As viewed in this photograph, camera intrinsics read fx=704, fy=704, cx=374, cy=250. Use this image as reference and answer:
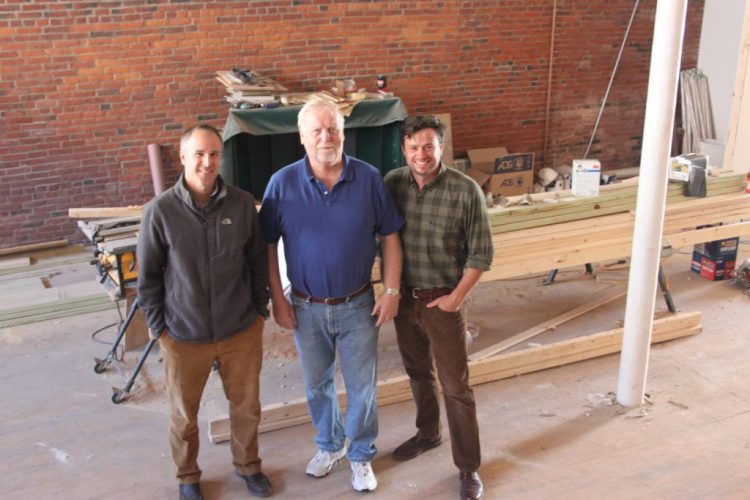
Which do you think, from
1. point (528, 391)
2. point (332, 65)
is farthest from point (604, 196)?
point (332, 65)

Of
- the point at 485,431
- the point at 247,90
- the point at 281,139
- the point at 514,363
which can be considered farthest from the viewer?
the point at 281,139

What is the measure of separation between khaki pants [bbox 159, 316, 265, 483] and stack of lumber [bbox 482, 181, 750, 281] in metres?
1.65

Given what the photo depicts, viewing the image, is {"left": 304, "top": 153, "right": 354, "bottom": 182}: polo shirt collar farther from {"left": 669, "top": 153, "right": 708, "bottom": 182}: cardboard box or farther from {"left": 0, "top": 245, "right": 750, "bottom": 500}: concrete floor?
{"left": 669, "top": 153, "right": 708, "bottom": 182}: cardboard box

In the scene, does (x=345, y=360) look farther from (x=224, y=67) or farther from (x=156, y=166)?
(x=224, y=67)

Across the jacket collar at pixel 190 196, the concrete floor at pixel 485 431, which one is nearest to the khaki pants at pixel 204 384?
the concrete floor at pixel 485 431

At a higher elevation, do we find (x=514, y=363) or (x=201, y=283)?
(x=201, y=283)

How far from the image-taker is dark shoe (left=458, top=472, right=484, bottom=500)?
3100mm

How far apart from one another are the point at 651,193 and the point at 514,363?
132 cm

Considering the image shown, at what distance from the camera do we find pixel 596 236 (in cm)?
438

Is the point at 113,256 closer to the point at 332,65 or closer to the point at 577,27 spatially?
the point at 332,65

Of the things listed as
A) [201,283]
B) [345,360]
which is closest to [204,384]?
[201,283]

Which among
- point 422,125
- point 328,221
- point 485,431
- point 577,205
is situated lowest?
point 485,431

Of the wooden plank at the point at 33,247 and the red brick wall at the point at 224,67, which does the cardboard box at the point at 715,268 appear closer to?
the red brick wall at the point at 224,67

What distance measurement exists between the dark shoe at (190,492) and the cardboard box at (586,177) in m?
2.98
